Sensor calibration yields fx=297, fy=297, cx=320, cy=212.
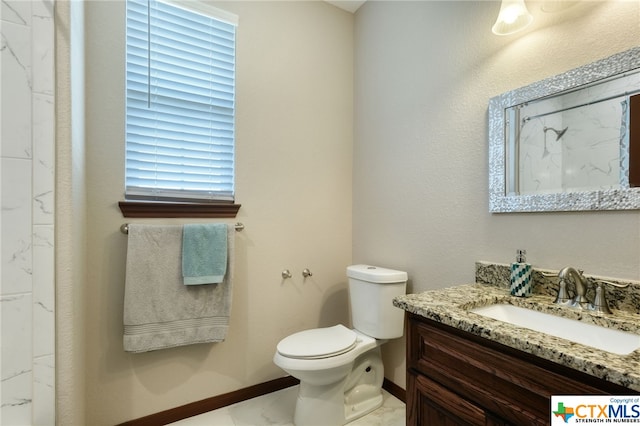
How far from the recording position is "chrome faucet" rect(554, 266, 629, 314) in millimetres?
974

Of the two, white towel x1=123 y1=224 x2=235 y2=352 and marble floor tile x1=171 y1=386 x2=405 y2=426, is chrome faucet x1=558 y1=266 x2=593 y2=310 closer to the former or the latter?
marble floor tile x1=171 y1=386 x2=405 y2=426

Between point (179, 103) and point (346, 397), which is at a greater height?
point (179, 103)

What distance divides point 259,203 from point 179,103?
0.74 metres

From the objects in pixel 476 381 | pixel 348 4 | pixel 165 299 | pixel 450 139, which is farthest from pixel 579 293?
pixel 348 4

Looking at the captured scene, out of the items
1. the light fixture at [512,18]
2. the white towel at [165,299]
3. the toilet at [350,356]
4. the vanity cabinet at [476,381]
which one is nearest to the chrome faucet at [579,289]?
the vanity cabinet at [476,381]

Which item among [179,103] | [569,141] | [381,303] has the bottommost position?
[381,303]

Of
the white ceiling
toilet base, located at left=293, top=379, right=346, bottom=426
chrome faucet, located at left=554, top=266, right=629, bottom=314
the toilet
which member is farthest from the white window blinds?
chrome faucet, located at left=554, top=266, right=629, bottom=314

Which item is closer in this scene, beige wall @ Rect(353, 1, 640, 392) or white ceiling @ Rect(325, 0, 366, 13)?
beige wall @ Rect(353, 1, 640, 392)

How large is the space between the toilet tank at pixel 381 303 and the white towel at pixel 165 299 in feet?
2.61

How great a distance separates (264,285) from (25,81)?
4.82 ft

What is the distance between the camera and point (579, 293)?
102 cm

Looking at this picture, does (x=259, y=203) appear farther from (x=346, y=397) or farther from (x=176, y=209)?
(x=346, y=397)

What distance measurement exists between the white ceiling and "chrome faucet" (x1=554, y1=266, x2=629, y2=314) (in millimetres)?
2153

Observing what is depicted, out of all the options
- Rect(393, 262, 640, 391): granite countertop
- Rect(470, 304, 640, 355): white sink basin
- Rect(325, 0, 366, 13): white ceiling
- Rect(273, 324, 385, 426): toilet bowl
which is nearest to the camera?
Rect(393, 262, 640, 391): granite countertop
